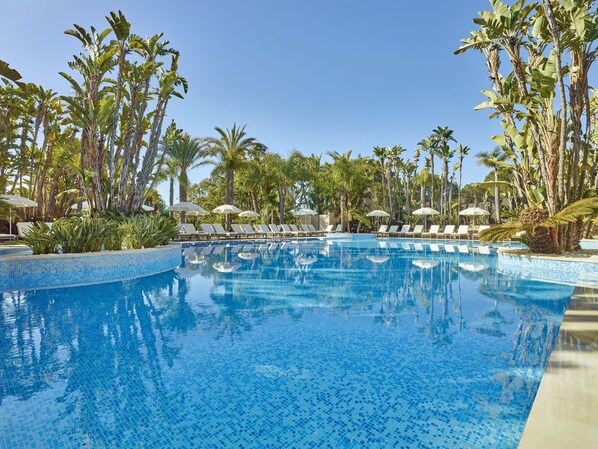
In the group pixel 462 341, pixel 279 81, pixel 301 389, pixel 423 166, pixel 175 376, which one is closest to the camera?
pixel 301 389

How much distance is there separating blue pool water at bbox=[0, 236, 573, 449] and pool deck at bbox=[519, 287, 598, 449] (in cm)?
18

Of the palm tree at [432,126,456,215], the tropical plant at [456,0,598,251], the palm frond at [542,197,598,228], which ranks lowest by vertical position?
the palm frond at [542,197,598,228]

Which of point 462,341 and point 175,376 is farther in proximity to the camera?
point 462,341

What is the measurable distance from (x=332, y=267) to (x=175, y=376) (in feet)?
29.8

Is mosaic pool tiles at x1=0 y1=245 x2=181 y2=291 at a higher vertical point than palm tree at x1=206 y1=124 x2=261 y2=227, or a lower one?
lower

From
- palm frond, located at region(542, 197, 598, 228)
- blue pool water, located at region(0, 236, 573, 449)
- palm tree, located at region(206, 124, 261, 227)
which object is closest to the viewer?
blue pool water, located at region(0, 236, 573, 449)

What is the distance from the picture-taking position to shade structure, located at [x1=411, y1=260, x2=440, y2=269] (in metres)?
12.5

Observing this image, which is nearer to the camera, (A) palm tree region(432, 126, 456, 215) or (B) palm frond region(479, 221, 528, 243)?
(B) palm frond region(479, 221, 528, 243)

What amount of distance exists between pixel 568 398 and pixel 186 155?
26.1 m

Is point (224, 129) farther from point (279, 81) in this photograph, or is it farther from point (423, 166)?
point (423, 166)

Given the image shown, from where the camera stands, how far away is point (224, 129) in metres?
27.3

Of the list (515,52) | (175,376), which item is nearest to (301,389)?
(175,376)

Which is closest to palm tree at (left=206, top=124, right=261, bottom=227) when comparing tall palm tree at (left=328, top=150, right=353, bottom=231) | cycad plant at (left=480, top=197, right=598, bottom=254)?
tall palm tree at (left=328, top=150, right=353, bottom=231)

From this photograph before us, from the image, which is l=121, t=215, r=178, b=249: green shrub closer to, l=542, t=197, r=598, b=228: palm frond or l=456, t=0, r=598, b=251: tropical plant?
l=456, t=0, r=598, b=251: tropical plant
